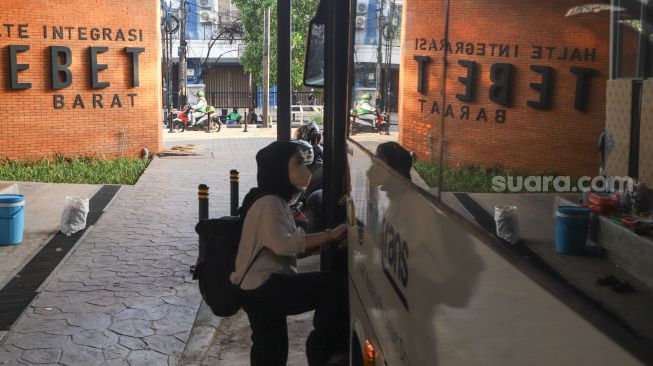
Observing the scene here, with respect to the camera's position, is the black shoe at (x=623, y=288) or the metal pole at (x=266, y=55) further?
the metal pole at (x=266, y=55)

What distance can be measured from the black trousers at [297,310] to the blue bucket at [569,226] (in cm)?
266

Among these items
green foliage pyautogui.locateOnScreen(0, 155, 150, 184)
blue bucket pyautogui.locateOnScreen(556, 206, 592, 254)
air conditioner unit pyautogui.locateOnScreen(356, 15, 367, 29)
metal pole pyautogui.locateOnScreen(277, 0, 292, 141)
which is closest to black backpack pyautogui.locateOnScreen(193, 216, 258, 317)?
air conditioner unit pyautogui.locateOnScreen(356, 15, 367, 29)

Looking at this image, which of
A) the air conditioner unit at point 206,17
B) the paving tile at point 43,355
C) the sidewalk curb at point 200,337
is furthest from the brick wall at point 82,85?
the air conditioner unit at point 206,17

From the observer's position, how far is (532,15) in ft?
4.28

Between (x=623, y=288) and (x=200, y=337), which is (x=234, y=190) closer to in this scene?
(x=200, y=337)

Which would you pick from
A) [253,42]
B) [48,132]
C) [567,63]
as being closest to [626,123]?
[567,63]

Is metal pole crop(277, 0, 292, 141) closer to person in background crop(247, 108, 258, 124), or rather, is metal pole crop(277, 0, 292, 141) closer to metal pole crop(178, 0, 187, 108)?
metal pole crop(178, 0, 187, 108)

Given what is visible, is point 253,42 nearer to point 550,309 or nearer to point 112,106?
point 112,106

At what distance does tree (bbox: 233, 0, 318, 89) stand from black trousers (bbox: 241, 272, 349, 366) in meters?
26.9

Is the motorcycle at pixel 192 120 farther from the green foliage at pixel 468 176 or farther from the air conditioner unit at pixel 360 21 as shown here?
the green foliage at pixel 468 176

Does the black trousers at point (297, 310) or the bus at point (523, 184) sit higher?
the bus at point (523, 184)

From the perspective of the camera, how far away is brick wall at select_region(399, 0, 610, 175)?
115 cm

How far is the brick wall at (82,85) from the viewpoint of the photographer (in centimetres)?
1545

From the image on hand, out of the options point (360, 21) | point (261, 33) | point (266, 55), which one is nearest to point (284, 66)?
point (360, 21)
